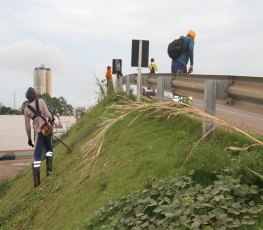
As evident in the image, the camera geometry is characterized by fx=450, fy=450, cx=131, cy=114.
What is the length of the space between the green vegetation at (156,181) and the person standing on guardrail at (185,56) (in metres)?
3.15

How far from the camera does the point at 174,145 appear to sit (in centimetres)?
634

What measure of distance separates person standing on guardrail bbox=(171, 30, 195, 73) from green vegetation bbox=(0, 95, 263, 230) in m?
3.15

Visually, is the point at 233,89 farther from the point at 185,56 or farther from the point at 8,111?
the point at 8,111

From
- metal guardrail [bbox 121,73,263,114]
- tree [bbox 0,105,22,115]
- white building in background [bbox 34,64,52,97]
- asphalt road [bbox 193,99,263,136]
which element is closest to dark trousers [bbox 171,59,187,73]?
asphalt road [bbox 193,99,263,136]

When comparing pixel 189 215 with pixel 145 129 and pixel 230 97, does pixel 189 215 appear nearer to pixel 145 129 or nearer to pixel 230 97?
pixel 230 97

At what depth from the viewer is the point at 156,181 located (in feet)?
16.1

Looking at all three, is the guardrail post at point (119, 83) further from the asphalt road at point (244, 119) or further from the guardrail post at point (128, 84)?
the asphalt road at point (244, 119)

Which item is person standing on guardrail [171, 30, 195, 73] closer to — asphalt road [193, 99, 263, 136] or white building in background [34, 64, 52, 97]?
asphalt road [193, 99, 263, 136]

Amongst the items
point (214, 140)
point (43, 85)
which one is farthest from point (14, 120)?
point (214, 140)

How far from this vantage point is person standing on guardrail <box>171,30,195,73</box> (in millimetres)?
10953

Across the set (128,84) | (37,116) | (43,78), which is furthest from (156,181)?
(43,78)

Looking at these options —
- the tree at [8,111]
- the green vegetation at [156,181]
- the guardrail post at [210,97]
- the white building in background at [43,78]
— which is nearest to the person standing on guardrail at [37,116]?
the green vegetation at [156,181]

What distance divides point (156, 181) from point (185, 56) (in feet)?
22.1

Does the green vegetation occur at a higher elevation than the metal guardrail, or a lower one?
lower
